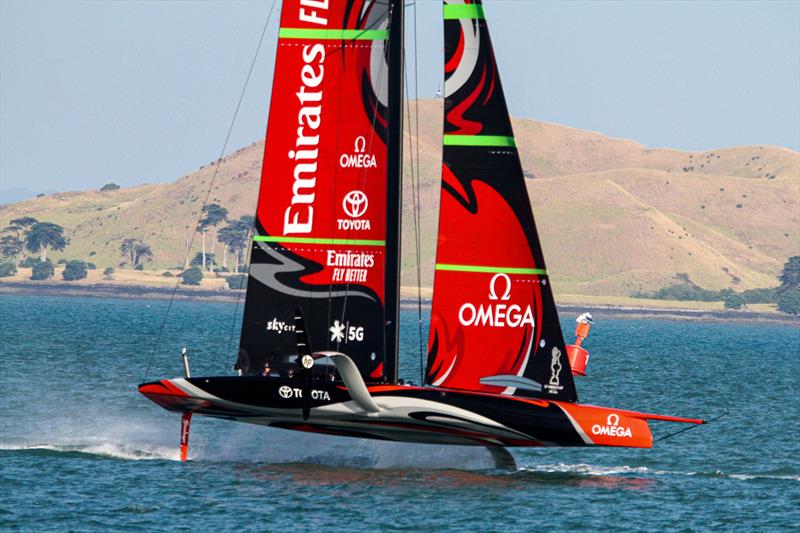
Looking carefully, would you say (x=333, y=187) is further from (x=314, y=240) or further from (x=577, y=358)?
(x=577, y=358)

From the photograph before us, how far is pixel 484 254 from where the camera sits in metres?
30.1

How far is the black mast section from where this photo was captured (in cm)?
3055

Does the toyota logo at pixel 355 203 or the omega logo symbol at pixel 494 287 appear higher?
the toyota logo at pixel 355 203

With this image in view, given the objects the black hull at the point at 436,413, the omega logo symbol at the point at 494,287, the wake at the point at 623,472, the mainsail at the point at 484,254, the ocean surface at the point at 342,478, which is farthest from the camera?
the wake at the point at 623,472

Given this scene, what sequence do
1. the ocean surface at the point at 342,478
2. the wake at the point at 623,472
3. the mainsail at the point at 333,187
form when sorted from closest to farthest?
the ocean surface at the point at 342,478, the mainsail at the point at 333,187, the wake at the point at 623,472

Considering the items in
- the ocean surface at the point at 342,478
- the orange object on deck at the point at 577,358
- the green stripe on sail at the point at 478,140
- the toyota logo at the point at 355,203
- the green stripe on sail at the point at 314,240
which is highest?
the green stripe on sail at the point at 478,140

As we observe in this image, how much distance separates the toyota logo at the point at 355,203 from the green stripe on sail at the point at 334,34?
3.18 meters

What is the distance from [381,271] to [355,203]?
4.89 feet

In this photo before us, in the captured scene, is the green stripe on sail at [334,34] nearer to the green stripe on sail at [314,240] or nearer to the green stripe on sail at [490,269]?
the green stripe on sail at [314,240]

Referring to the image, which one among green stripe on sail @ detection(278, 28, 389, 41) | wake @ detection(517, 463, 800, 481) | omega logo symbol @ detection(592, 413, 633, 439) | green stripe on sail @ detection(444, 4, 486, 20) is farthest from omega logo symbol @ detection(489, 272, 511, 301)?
green stripe on sail @ detection(278, 28, 389, 41)

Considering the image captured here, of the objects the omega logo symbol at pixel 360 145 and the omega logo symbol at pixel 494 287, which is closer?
the omega logo symbol at pixel 494 287

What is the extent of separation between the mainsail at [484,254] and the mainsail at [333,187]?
1154 millimetres

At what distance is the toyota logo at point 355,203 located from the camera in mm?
30719

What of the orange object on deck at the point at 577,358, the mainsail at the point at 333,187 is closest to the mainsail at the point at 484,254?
the mainsail at the point at 333,187
